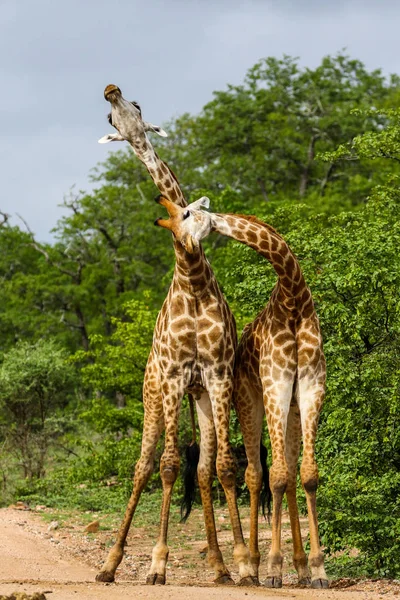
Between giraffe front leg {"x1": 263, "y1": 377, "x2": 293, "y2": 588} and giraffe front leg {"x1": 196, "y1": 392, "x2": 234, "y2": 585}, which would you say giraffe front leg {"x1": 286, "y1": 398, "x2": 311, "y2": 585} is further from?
giraffe front leg {"x1": 196, "y1": 392, "x2": 234, "y2": 585}


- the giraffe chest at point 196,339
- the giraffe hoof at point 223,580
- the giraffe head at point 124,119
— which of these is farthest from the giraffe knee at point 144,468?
the giraffe head at point 124,119

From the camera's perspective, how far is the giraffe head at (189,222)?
870 cm

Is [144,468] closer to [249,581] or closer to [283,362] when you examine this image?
[249,581]

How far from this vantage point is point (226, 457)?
907 centimetres

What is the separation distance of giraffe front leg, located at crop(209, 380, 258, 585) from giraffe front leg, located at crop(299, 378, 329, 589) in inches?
28.7

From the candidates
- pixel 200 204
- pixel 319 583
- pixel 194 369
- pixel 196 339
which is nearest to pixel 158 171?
pixel 200 204

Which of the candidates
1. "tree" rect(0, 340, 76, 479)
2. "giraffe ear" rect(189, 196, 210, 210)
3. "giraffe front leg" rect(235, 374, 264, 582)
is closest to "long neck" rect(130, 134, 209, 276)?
"giraffe ear" rect(189, 196, 210, 210)

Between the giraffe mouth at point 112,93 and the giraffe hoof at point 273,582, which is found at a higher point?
the giraffe mouth at point 112,93

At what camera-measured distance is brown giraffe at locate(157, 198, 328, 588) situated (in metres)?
8.55

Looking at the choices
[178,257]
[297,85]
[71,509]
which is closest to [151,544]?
[71,509]

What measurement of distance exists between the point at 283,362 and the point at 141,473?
1915 millimetres

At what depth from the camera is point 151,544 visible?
15.5 metres

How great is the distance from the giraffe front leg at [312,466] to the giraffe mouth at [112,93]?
326cm

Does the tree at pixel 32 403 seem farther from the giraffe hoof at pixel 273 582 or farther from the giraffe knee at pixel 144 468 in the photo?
the giraffe hoof at pixel 273 582
